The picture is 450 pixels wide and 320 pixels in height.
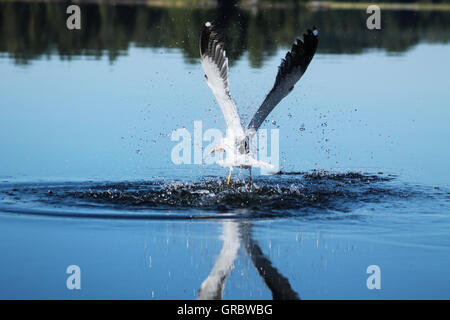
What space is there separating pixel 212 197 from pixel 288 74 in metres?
2.00

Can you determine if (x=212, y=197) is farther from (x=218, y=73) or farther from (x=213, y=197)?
(x=218, y=73)

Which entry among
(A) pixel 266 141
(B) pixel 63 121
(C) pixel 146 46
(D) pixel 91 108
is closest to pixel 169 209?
(A) pixel 266 141

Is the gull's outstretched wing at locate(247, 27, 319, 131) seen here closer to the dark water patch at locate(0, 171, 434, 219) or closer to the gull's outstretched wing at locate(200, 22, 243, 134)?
the gull's outstretched wing at locate(200, 22, 243, 134)

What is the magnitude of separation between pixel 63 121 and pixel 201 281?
Answer: 9208mm

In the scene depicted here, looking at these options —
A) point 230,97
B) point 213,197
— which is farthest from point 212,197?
point 230,97

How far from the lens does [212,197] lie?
37.7 feet

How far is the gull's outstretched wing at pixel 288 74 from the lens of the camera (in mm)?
11672

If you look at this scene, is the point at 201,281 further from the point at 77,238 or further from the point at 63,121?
the point at 63,121

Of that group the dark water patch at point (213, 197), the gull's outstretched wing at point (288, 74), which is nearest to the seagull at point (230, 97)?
the gull's outstretched wing at point (288, 74)

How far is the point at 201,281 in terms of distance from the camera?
813 cm

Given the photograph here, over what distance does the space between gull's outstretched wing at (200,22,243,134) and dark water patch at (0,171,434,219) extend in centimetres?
101

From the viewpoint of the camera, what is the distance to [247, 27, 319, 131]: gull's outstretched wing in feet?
38.3

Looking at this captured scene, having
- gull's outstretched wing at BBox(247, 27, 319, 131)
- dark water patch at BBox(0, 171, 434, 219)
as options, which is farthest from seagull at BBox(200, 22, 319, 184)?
dark water patch at BBox(0, 171, 434, 219)

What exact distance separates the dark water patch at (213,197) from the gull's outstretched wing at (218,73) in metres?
1.01
